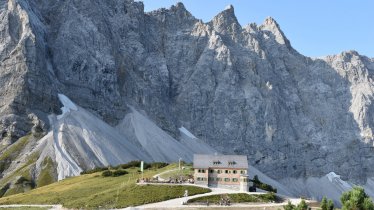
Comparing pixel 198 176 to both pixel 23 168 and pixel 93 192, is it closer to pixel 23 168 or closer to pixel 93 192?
pixel 93 192

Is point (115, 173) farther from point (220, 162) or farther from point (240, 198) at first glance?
point (240, 198)

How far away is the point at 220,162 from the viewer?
323ft

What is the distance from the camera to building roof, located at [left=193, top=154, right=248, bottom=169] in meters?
97.4

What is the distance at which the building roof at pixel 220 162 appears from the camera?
97438mm

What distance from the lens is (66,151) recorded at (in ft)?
645

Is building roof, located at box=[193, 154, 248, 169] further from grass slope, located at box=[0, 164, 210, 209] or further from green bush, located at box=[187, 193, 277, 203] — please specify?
green bush, located at box=[187, 193, 277, 203]

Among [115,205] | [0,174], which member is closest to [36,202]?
[115,205]

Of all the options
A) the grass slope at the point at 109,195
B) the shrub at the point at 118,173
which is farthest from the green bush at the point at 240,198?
the shrub at the point at 118,173

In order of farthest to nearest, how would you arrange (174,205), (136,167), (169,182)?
(136,167), (169,182), (174,205)

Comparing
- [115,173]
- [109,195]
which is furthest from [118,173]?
[109,195]

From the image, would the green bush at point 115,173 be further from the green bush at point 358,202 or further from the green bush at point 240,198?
the green bush at point 358,202

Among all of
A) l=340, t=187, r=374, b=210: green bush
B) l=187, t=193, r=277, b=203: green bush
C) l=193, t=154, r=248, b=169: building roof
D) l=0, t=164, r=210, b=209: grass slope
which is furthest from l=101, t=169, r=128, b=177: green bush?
l=340, t=187, r=374, b=210: green bush

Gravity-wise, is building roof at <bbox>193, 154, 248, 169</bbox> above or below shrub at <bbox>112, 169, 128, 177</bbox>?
above

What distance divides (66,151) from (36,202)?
99.0 metres
